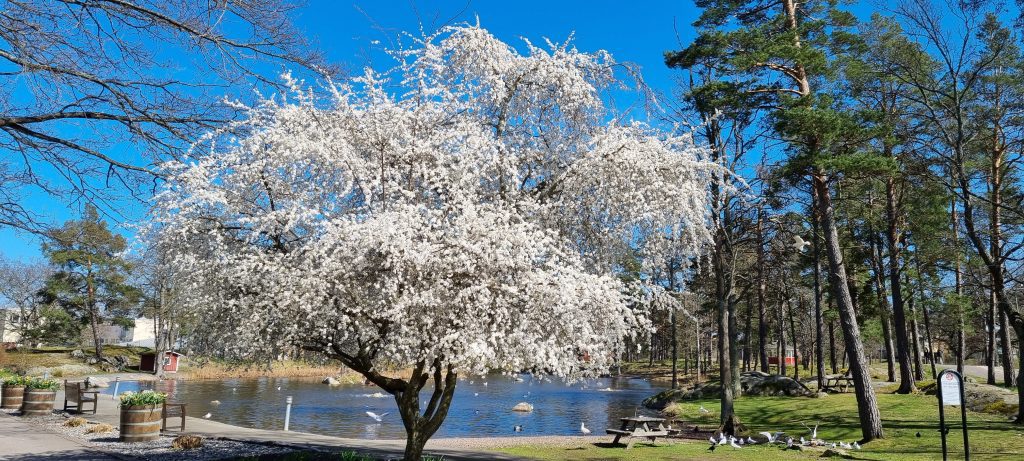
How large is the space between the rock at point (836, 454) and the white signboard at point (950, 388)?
354cm

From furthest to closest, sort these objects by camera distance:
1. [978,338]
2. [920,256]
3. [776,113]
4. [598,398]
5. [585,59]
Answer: [978,338]
[598,398]
[920,256]
[776,113]
[585,59]

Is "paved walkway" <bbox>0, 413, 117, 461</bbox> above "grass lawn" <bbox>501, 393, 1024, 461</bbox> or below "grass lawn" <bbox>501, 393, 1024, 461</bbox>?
above

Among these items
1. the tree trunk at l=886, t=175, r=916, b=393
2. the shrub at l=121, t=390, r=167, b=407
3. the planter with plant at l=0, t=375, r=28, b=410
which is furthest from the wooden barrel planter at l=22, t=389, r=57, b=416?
the tree trunk at l=886, t=175, r=916, b=393

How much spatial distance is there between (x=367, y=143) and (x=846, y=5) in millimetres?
16808

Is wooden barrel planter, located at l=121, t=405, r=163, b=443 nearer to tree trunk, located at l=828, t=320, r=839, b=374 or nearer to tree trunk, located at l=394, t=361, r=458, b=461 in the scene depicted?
tree trunk, located at l=394, t=361, r=458, b=461

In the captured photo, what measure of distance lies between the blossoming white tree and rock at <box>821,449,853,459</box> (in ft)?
24.8

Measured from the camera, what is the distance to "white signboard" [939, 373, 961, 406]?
A: 1209 cm

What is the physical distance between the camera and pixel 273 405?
32531 millimetres

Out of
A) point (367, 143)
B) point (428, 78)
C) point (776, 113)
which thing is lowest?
point (367, 143)

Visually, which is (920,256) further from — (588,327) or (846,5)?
(588,327)

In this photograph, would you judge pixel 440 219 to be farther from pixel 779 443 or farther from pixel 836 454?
pixel 779 443

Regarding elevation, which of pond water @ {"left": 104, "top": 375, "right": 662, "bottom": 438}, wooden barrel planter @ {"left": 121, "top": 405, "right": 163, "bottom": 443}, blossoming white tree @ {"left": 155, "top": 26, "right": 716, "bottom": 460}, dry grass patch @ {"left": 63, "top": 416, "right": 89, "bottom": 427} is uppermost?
blossoming white tree @ {"left": 155, "top": 26, "right": 716, "bottom": 460}

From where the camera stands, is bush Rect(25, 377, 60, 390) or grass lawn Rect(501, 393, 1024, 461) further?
bush Rect(25, 377, 60, 390)

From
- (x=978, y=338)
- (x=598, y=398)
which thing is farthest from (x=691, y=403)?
(x=978, y=338)
